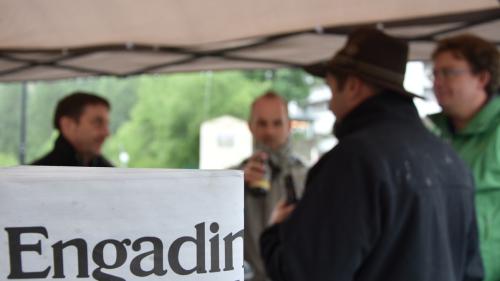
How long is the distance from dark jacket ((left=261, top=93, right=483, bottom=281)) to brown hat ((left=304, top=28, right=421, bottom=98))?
0.33ft

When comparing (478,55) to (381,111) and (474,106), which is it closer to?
(474,106)

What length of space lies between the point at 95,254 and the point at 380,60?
1.07 metres

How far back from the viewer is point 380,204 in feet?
4.34

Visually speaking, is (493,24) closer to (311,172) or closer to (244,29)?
(244,29)

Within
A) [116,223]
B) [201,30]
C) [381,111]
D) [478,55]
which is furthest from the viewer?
[201,30]

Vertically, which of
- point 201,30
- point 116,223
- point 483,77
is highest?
point 201,30

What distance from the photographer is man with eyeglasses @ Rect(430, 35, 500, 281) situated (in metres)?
1.80

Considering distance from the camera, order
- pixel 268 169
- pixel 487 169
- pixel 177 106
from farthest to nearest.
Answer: pixel 177 106
pixel 268 169
pixel 487 169

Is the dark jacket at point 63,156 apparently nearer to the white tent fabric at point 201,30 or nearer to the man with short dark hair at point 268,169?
the white tent fabric at point 201,30

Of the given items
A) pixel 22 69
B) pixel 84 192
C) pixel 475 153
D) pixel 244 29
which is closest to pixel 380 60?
pixel 475 153

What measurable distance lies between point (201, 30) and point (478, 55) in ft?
4.62

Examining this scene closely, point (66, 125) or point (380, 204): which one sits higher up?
point (66, 125)

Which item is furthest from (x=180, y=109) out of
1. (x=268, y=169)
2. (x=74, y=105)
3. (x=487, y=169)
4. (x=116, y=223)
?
(x=116, y=223)

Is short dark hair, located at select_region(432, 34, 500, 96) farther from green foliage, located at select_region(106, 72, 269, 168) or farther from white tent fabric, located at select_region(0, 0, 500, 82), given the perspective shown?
green foliage, located at select_region(106, 72, 269, 168)
